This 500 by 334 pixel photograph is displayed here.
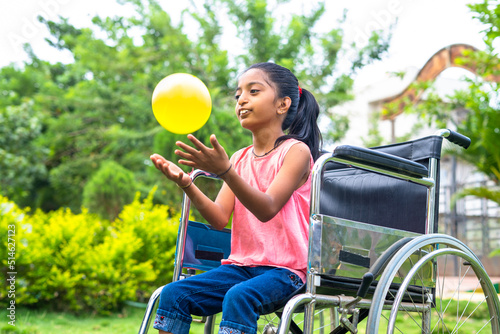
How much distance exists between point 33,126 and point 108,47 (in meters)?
2.78

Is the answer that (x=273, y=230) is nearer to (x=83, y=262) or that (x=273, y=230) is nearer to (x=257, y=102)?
(x=257, y=102)

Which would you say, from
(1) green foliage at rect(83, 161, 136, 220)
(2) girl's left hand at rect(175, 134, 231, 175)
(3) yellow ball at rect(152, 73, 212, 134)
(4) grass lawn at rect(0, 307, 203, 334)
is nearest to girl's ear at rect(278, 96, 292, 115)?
(3) yellow ball at rect(152, 73, 212, 134)

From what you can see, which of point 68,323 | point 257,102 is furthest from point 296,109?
point 68,323

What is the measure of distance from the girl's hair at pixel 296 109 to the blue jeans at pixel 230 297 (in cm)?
48

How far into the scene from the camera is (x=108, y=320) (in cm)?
386

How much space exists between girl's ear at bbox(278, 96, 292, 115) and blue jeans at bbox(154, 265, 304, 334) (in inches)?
21.9

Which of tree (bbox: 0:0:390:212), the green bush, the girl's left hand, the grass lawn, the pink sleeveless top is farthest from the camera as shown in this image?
tree (bbox: 0:0:390:212)

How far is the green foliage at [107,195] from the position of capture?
766 cm

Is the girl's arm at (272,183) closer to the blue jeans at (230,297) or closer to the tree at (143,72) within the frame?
the blue jeans at (230,297)

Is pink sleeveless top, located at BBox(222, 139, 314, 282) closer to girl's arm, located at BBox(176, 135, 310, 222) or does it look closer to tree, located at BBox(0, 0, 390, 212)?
girl's arm, located at BBox(176, 135, 310, 222)

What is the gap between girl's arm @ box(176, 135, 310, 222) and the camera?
131cm

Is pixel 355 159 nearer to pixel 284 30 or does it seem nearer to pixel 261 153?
pixel 261 153

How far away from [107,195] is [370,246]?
6.70 meters

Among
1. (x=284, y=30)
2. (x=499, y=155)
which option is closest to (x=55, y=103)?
(x=284, y=30)
